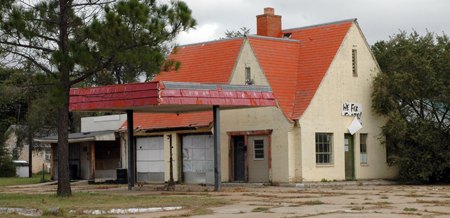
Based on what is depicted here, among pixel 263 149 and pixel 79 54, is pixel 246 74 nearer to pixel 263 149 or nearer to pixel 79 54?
pixel 263 149

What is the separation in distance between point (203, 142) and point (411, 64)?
1034 centimetres

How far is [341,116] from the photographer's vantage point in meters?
28.6

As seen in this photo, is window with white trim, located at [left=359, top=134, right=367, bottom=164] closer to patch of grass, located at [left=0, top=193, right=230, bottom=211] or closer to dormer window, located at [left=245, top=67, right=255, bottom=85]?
dormer window, located at [left=245, top=67, right=255, bottom=85]

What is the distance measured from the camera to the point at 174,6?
769 inches

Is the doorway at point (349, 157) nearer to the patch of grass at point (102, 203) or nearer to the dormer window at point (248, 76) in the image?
the dormer window at point (248, 76)

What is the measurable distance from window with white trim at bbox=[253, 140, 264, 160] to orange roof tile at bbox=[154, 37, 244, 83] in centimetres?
344

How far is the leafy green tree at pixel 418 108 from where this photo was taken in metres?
27.9

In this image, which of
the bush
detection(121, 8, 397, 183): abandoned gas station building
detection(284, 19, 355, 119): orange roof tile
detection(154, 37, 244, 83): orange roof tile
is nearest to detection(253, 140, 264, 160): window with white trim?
detection(121, 8, 397, 183): abandoned gas station building

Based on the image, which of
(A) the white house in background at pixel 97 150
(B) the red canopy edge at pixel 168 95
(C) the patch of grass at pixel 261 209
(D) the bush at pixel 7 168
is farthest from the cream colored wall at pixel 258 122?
(D) the bush at pixel 7 168

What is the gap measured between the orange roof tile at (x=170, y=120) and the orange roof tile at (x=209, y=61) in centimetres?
184

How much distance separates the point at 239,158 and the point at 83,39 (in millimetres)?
11495

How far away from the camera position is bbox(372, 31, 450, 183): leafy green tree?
2788cm

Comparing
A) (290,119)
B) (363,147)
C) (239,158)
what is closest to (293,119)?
(290,119)

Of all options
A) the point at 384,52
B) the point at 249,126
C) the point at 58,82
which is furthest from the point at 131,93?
the point at 384,52
